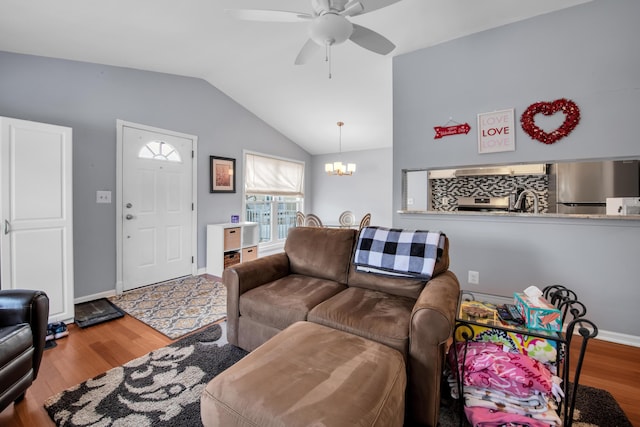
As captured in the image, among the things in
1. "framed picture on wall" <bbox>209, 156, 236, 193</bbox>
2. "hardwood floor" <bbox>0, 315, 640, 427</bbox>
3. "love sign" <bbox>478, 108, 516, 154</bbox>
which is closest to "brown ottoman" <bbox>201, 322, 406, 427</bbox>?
"hardwood floor" <bbox>0, 315, 640, 427</bbox>

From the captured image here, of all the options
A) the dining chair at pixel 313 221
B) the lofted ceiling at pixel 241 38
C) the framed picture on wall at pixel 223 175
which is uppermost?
the lofted ceiling at pixel 241 38

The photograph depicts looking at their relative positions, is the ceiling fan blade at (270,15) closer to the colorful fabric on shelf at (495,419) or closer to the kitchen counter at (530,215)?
the kitchen counter at (530,215)

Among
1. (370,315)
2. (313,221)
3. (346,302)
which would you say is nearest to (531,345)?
(370,315)

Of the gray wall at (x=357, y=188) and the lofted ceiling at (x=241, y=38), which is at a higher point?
the lofted ceiling at (x=241, y=38)

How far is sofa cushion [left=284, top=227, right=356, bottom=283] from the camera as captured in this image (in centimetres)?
219

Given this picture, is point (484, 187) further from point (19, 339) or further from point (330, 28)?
point (19, 339)

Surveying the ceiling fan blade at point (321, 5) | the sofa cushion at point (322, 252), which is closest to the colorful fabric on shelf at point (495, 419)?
the sofa cushion at point (322, 252)

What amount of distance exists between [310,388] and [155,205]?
3302 millimetres

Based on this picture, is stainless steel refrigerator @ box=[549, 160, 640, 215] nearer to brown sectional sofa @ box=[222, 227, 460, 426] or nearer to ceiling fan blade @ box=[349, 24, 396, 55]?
brown sectional sofa @ box=[222, 227, 460, 426]

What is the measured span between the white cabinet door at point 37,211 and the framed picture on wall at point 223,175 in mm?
1889

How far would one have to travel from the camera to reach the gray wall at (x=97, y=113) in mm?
2514

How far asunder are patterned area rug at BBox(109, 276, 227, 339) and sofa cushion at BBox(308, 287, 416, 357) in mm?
1384

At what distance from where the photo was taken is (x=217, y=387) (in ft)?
3.35

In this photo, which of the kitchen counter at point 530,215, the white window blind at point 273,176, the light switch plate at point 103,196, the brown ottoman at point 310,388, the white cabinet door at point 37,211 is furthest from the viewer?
the white window blind at point 273,176
